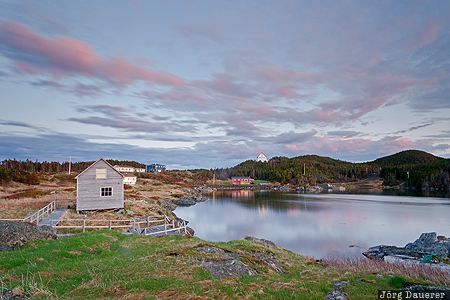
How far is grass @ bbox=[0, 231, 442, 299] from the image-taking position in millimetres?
8117

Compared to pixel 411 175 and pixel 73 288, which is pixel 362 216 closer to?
pixel 73 288

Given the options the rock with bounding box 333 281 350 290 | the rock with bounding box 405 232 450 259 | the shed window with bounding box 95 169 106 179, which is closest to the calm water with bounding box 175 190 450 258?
the rock with bounding box 405 232 450 259

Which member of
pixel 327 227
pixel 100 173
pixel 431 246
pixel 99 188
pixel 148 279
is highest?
pixel 100 173

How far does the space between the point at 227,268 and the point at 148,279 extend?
287cm

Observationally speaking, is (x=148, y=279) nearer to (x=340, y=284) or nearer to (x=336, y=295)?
(x=336, y=295)

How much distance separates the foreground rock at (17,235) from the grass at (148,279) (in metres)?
1.98

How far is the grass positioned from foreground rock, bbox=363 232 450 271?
1502cm

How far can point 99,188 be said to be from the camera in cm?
3478

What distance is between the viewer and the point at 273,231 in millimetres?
41500

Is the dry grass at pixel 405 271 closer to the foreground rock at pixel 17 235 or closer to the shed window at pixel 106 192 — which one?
the foreground rock at pixel 17 235

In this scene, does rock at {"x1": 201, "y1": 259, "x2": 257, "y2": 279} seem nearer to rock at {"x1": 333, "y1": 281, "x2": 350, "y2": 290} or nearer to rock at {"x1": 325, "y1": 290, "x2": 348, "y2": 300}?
rock at {"x1": 333, "y1": 281, "x2": 350, "y2": 290}

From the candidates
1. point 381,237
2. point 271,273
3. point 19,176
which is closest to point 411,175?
point 381,237

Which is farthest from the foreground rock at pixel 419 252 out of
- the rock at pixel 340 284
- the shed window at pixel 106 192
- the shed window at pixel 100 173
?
the shed window at pixel 100 173

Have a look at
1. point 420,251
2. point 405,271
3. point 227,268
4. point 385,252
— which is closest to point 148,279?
point 227,268
